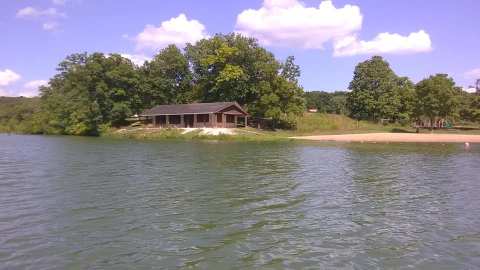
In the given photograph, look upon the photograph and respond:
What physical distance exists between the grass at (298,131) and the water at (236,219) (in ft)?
137

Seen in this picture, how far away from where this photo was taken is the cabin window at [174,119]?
8413cm

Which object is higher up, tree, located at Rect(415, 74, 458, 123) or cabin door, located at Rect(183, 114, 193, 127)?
tree, located at Rect(415, 74, 458, 123)

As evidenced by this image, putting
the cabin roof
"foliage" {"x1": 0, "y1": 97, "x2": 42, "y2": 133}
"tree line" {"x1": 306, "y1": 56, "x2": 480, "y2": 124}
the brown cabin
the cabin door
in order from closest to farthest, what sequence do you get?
the cabin roof → the brown cabin → the cabin door → "tree line" {"x1": 306, "y1": 56, "x2": 480, "y2": 124} → "foliage" {"x1": 0, "y1": 97, "x2": 42, "y2": 133}

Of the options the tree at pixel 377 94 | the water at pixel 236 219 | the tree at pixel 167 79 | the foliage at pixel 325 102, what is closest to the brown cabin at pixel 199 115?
the tree at pixel 167 79

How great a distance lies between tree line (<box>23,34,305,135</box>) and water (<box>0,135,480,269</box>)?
188ft

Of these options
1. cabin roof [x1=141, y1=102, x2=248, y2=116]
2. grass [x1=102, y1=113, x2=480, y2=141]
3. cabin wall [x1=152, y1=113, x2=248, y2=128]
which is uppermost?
cabin roof [x1=141, y1=102, x2=248, y2=116]

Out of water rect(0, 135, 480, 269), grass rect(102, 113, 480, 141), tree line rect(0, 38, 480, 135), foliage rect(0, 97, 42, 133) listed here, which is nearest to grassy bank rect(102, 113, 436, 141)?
grass rect(102, 113, 480, 141)

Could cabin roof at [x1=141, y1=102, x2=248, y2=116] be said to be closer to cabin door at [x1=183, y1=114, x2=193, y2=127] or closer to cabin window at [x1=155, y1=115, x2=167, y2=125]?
cabin window at [x1=155, y1=115, x2=167, y2=125]

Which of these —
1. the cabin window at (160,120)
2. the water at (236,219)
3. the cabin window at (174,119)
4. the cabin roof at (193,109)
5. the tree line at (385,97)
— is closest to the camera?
the water at (236,219)

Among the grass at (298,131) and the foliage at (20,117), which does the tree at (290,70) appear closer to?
the grass at (298,131)

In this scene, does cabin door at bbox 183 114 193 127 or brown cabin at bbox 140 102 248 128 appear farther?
cabin door at bbox 183 114 193 127

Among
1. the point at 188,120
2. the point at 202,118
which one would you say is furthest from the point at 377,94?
the point at 188,120

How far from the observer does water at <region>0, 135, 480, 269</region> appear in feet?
33.6

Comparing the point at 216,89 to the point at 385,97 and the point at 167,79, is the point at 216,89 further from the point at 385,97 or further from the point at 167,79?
the point at 385,97
